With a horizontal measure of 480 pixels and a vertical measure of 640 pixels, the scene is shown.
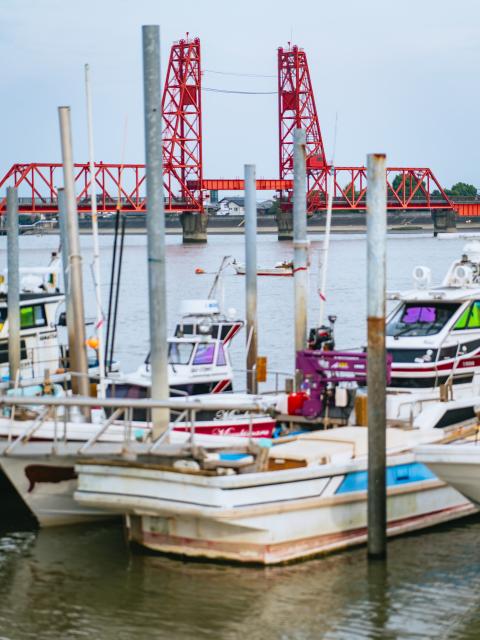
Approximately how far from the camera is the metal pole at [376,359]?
1395 centimetres

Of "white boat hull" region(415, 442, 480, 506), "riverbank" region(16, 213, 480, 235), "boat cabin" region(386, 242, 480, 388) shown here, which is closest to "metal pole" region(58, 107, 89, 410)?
"boat cabin" region(386, 242, 480, 388)

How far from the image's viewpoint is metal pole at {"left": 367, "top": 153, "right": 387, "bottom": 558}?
13945 mm

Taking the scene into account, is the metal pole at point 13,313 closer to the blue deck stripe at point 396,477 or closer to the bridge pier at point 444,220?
the blue deck stripe at point 396,477

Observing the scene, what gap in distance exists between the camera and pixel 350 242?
438ft

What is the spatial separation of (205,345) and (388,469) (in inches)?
168

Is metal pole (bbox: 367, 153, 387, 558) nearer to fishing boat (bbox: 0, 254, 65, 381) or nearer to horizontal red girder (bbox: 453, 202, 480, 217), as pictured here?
fishing boat (bbox: 0, 254, 65, 381)

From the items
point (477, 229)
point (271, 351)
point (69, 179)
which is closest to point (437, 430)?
point (69, 179)

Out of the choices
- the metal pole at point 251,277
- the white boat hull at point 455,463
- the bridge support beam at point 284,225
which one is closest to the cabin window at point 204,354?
the metal pole at point 251,277

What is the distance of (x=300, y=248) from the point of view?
19172 mm

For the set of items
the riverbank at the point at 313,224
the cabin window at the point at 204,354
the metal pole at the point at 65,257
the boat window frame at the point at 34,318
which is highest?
the metal pole at the point at 65,257

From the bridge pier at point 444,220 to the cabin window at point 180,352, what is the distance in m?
122

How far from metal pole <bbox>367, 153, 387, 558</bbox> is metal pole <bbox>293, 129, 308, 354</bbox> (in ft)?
15.1

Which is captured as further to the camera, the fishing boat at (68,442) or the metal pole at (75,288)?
the metal pole at (75,288)

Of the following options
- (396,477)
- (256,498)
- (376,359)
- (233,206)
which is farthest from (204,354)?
(233,206)
